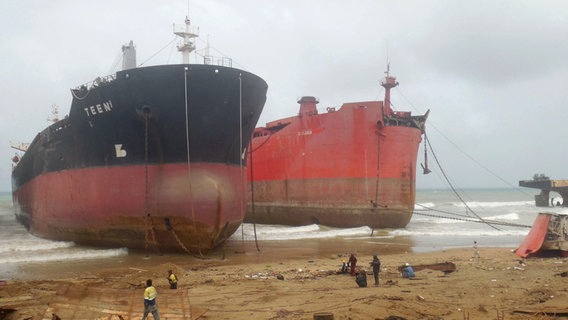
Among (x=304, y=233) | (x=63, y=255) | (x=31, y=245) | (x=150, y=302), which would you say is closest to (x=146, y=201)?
(x=63, y=255)

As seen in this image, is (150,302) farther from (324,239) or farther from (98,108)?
(324,239)

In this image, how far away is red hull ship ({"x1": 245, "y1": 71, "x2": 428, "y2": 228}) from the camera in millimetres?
21891

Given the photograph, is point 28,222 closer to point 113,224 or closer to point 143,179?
point 113,224

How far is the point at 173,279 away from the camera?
Result: 8664mm

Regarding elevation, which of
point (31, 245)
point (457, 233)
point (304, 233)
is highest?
point (31, 245)

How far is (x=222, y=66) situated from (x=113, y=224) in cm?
581

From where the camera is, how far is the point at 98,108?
43.6ft

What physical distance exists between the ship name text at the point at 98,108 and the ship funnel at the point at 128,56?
643cm

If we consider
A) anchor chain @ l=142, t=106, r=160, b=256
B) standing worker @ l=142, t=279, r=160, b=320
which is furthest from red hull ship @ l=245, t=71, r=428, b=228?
standing worker @ l=142, t=279, r=160, b=320

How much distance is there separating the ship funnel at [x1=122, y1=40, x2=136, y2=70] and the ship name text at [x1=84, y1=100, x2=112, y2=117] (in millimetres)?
6430

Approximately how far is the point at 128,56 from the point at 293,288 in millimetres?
14897

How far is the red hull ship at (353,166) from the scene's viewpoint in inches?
862

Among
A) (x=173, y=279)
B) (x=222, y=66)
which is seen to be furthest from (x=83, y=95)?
(x=173, y=279)

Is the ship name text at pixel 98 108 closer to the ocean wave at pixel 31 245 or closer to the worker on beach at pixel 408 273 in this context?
the ocean wave at pixel 31 245
